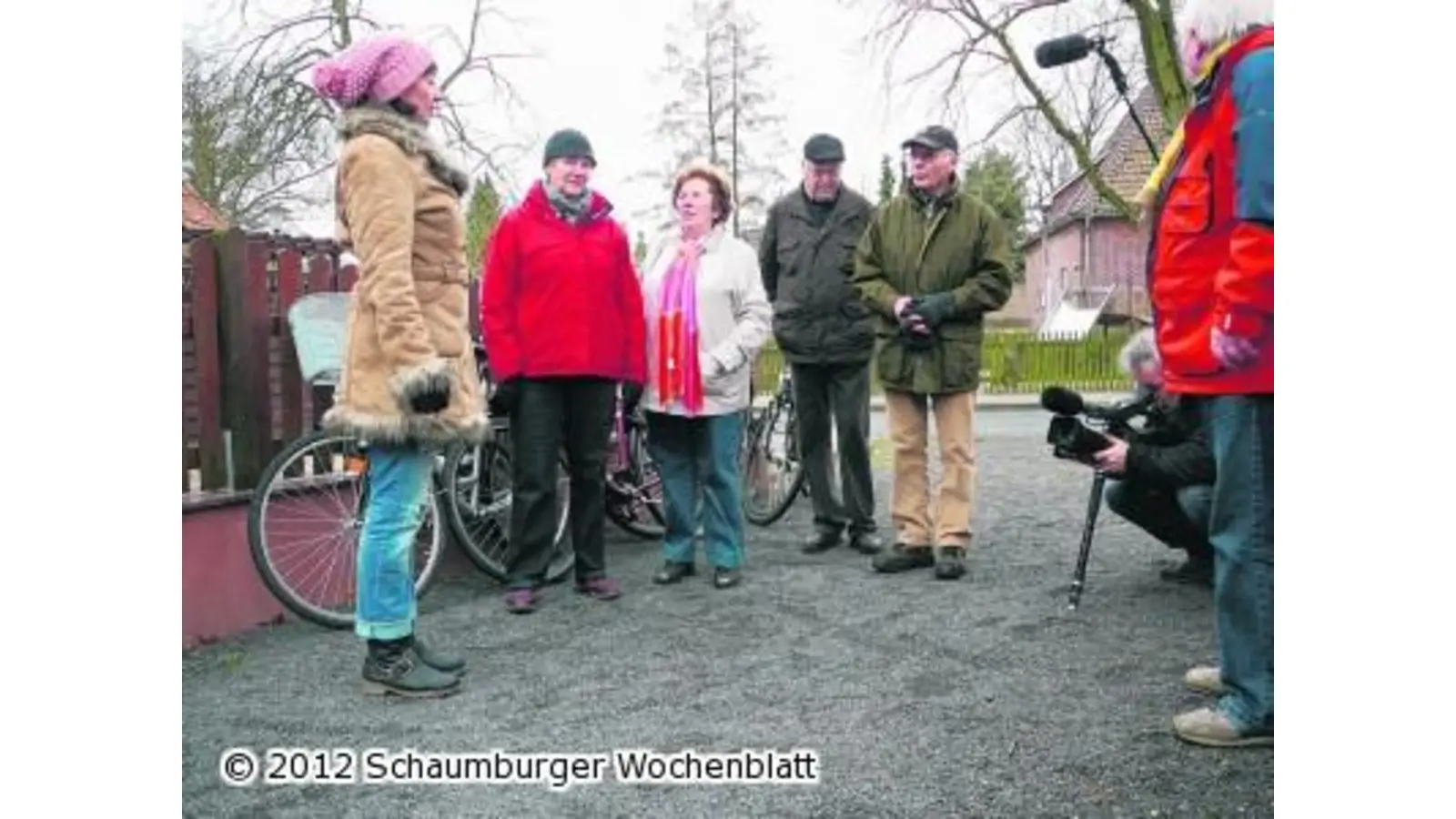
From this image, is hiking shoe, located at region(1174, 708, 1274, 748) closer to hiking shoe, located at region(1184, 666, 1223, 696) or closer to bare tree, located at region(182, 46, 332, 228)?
hiking shoe, located at region(1184, 666, 1223, 696)

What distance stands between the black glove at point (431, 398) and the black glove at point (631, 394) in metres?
1.05

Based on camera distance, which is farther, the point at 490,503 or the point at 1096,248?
the point at 1096,248

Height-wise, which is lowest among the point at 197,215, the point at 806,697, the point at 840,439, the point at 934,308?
the point at 806,697

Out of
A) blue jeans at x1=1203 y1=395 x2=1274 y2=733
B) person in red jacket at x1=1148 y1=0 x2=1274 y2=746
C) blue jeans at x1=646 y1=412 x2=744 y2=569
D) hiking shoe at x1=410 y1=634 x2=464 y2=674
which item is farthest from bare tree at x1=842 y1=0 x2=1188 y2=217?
hiking shoe at x1=410 y1=634 x2=464 y2=674

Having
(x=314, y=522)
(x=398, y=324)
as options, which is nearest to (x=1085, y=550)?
(x=398, y=324)

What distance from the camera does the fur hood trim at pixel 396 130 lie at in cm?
214

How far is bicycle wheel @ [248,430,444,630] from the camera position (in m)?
2.63

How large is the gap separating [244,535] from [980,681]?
157 centimetres

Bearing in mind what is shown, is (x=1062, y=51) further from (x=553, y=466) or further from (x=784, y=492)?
(x=784, y=492)

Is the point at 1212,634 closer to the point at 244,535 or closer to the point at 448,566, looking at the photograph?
the point at 448,566

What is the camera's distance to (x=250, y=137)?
2.28m

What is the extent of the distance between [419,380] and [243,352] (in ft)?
3.05

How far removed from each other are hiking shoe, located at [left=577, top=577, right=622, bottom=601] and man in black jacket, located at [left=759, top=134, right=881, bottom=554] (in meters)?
0.75

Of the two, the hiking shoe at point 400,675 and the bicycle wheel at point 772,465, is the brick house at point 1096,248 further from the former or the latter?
the hiking shoe at point 400,675
